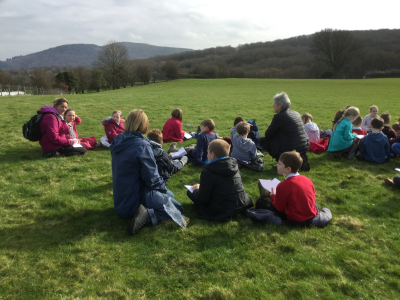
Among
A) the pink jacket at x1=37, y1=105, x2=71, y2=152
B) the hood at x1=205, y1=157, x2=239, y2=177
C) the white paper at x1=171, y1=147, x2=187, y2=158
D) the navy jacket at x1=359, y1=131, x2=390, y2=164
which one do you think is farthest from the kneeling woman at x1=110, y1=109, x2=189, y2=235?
the navy jacket at x1=359, y1=131, x2=390, y2=164

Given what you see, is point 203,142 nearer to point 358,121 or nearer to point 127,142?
point 127,142

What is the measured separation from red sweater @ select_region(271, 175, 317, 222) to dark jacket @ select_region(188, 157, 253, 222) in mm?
714

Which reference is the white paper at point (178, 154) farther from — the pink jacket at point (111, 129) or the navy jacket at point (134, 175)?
the navy jacket at point (134, 175)

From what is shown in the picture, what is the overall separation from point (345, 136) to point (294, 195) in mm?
5037

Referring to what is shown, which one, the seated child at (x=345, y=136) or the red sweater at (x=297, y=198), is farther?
the seated child at (x=345, y=136)

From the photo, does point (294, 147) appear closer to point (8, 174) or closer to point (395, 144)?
point (395, 144)

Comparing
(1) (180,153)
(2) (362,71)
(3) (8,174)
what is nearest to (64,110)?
(3) (8,174)

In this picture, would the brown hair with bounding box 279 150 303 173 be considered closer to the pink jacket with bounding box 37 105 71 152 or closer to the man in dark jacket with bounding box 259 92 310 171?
the man in dark jacket with bounding box 259 92 310 171

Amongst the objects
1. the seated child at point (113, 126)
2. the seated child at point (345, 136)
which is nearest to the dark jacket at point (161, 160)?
the seated child at point (113, 126)

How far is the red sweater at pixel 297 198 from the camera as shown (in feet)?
14.3

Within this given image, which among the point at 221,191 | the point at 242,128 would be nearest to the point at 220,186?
the point at 221,191

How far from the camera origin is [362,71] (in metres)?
85.3

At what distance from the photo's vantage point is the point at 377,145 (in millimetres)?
8039

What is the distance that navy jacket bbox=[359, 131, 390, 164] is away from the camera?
7.97 m
